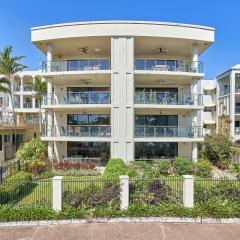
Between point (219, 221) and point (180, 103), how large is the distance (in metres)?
14.3

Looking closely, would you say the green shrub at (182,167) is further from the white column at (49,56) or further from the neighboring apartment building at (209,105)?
the neighboring apartment building at (209,105)

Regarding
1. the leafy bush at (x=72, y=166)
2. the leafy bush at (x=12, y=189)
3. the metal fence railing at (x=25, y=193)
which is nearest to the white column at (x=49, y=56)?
the leafy bush at (x=72, y=166)

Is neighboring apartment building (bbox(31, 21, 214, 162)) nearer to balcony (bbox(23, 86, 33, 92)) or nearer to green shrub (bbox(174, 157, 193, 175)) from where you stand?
green shrub (bbox(174, 157, 193, 175))

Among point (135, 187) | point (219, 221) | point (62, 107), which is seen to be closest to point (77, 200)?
point (135, 187)

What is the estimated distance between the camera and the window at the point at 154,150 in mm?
25844

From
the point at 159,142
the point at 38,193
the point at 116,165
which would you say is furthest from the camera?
the point at 159,142

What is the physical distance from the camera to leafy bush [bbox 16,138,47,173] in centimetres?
2143

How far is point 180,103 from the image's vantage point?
974 inches

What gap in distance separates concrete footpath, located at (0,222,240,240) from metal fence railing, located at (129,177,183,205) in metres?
1.25

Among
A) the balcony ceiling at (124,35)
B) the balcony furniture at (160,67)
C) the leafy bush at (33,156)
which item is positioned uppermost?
the balcony ceiling at (124,35)

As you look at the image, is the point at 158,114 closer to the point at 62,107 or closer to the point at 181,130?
the point at 181,130

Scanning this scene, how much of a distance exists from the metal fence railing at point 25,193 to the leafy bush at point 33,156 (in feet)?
21.2

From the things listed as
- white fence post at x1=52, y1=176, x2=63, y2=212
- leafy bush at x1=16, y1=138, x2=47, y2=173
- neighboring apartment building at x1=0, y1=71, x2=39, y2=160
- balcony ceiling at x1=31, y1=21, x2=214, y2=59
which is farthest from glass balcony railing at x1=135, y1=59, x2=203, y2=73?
neighboring apartment building at x1=0, y1=71, x2=39, y2=160

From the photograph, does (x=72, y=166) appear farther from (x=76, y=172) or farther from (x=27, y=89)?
(x=27, y=89)
